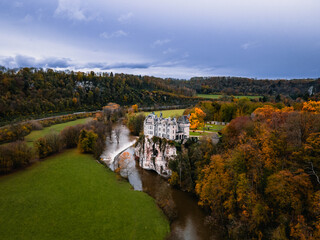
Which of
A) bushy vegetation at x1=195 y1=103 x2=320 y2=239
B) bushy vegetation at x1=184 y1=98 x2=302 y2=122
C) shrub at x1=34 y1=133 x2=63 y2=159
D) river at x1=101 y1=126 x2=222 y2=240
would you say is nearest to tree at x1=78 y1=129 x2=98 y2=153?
river at x1=101 y1=126 x2=222 y2=240

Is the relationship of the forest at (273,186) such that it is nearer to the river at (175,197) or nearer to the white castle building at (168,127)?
the river at (175,197)

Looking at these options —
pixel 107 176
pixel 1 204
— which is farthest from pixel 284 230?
pixel 1 204

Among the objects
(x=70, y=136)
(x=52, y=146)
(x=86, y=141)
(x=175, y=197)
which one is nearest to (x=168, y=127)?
(x=175, y=197)

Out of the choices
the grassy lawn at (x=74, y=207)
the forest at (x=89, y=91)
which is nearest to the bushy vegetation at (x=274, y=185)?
the grassy lawn at (x=74, y=207)

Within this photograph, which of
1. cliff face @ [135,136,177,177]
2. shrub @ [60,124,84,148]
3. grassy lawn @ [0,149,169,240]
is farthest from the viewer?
shrub @ [60,124,84,148]

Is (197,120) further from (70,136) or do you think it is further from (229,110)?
(70,136)

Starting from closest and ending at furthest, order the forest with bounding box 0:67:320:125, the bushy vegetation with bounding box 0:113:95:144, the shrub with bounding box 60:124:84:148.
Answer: the bushy vegetation with bounding box 0:113:95:144 → the shrub with bounding box 60:124:84:148 → the forest with bounding box 0:67:320:125

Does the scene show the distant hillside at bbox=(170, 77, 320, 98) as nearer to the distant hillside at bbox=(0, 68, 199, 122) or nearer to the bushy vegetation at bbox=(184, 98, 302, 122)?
the distant hillside at bbox=(0, 68, 199, 122)
